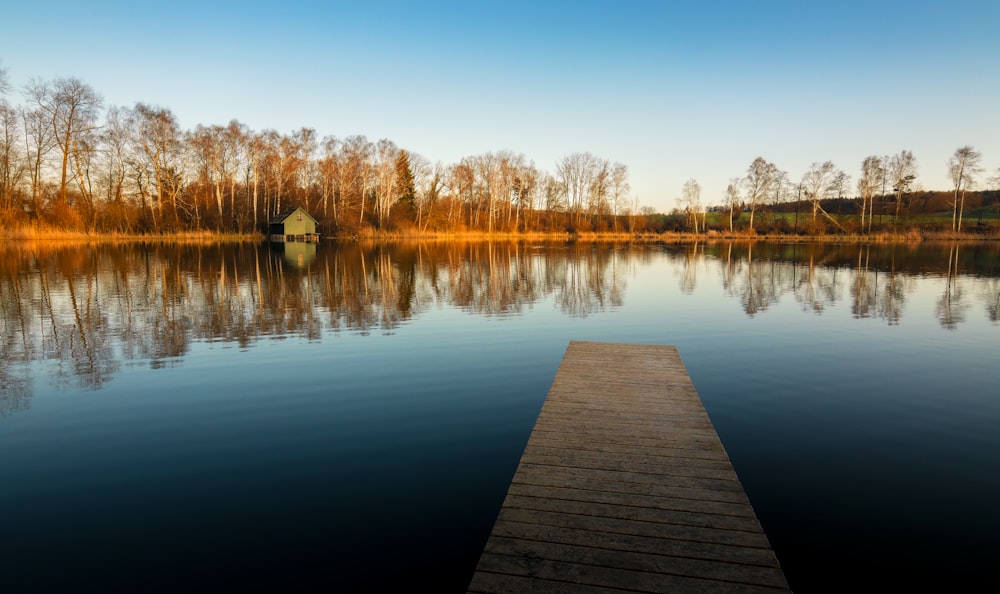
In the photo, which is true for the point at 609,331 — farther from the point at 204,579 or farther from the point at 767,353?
the point at 204,579

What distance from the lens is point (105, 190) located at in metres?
60.6

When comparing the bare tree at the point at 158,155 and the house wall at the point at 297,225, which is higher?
the bare tree at the point at 158,155

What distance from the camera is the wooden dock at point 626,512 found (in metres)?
3.84

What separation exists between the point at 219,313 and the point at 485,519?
14236 millimetres

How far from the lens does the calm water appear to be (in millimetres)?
4812

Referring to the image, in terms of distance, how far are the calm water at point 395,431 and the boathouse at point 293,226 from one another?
47.2m

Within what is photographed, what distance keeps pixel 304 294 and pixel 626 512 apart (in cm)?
1823

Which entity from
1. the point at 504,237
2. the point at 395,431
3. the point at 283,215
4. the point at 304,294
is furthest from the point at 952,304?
the point at 283,215

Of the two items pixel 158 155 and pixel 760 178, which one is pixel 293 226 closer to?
pixel 158 155

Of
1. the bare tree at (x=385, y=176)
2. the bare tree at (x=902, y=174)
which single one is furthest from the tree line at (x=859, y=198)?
the bare tree at (x=385, y=176)

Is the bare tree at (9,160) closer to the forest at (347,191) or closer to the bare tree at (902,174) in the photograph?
the forest at (347,191)

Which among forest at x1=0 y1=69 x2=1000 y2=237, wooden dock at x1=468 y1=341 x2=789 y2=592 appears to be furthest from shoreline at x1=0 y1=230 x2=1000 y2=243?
wooden dock at x1=468 y1=341 x2=789 y2=592

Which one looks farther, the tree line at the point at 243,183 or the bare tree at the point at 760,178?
the bare tree at the point at 760,178

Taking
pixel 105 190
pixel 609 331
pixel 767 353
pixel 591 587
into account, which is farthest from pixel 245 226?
pixel 591 587
